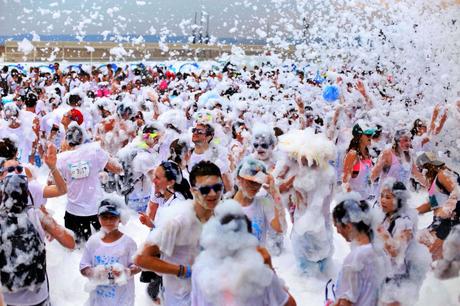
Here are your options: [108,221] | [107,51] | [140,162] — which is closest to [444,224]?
[108,221]

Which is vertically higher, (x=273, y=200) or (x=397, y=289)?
(x=273, y=200)

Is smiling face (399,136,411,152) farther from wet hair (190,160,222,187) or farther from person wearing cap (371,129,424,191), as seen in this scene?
wet hair (190,160,222,187)

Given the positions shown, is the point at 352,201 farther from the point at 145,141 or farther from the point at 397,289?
the point at 145,141

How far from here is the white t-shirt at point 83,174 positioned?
517 cm

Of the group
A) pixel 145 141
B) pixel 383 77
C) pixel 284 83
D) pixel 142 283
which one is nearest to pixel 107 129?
pixel 145 141

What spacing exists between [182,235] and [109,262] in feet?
2.73

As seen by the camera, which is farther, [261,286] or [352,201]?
[352,201]

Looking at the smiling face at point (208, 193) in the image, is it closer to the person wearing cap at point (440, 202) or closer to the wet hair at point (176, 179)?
the wet hair at point (176, 179)

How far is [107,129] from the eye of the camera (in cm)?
787

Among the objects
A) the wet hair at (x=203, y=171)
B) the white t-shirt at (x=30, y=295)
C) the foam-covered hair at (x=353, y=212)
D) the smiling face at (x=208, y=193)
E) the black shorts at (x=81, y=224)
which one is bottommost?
the black shorts at (x=81, y=224)

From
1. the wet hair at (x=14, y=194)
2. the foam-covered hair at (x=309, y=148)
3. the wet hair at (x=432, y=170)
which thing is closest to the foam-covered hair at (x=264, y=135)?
the foam-covered hair at (x=309, y=148)

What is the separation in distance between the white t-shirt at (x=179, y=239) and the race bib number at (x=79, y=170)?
2.53 metres

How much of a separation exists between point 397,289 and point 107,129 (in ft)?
17.7

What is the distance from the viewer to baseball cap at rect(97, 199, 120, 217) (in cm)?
346
